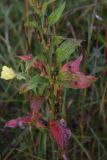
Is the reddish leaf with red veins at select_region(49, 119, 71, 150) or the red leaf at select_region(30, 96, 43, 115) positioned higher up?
the red leaf at select_region(30, 96, 43, 115)

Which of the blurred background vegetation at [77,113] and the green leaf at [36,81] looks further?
the blurred background vegetation at [77,113]

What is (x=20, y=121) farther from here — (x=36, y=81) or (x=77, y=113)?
(x=77, y=113)

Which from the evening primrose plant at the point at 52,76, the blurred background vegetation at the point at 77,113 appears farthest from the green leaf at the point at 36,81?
the blurred background vegetation at the point at 77,113

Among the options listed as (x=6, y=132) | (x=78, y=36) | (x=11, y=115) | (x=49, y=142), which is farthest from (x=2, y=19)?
(x=49, y=142)

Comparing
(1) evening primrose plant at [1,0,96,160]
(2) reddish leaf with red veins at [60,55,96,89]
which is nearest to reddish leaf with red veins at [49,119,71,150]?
(1) evening primrose plant at [1,0,96,160]

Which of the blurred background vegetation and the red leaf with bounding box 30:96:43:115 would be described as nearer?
the red leaf with bounding box 30:96:43:115

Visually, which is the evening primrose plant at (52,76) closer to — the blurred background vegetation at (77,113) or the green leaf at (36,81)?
the green leaf at (36,81)

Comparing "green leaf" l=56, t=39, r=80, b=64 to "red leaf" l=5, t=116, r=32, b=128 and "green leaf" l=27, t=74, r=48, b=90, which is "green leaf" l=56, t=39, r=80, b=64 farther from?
"red leaf" l=5, t=116, r=32, b=128

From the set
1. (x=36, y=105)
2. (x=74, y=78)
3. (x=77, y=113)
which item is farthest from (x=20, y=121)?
(x=77, y=113)

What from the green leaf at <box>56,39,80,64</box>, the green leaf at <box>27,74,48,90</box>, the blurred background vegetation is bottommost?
the blurred background vegetation

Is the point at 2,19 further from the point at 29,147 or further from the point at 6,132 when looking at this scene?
the point at 29,147
